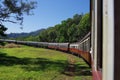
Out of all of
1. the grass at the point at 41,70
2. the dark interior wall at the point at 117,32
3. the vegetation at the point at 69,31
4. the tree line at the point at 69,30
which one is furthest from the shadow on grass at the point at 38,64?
the tree line at the point at 69,30

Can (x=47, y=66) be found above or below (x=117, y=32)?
below

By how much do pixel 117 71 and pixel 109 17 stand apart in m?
0.19

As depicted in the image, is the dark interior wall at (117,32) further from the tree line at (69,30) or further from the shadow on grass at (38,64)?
the tree line at (69,30)

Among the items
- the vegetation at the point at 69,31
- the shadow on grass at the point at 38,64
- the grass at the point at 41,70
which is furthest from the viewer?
the vegetation at the point at 69,31

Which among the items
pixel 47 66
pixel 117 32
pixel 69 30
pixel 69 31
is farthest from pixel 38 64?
pixel 69 30

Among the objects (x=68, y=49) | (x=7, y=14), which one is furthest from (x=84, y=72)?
(x=68, y=49)

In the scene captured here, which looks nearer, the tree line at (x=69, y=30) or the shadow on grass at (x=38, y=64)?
the shadow on grass at (x=38, y=64)

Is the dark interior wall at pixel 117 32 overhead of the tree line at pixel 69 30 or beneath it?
beneath

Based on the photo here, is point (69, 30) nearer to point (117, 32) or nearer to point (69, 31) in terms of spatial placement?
point (69, 31)

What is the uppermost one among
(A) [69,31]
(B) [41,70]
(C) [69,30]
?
(C) [69,30]

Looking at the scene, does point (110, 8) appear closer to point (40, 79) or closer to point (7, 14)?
point (40, 79)

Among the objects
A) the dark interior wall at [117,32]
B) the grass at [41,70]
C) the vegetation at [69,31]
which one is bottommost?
the grass at [41,70]

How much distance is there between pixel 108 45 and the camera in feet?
3.94

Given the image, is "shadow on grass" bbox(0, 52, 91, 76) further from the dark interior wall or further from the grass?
the dark interior wall
